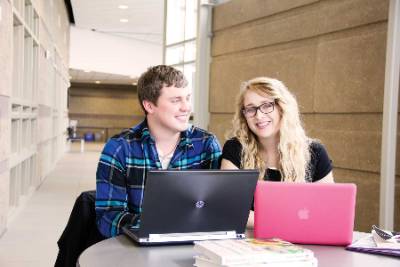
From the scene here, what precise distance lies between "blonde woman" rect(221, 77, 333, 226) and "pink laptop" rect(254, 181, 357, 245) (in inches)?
24.0

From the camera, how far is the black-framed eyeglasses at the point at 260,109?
7.76 ft

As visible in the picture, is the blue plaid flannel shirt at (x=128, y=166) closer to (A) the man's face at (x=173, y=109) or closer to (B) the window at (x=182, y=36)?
(A) the man's face at (x=173, y=109)

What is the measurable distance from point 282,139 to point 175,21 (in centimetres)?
470

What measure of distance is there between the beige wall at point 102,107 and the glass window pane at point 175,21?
67.9 ft

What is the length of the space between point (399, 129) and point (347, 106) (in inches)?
19.2

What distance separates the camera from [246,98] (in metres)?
2.40

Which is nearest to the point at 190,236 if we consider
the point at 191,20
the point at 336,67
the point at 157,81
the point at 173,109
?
the point at 173,109

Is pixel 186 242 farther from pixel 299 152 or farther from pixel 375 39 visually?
pixel 375 39

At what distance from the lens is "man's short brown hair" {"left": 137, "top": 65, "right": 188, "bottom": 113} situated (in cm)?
214

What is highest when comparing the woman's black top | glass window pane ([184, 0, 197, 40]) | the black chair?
glass window pane ([184, 0, 197, 40])

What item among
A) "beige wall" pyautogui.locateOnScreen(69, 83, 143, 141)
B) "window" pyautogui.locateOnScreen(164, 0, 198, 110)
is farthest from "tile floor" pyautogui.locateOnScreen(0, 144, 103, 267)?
"beige wall" pyautogui.locateOnScreen(69, 83, 143, 141)

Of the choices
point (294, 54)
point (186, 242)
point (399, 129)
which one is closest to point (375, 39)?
point (399, 129)

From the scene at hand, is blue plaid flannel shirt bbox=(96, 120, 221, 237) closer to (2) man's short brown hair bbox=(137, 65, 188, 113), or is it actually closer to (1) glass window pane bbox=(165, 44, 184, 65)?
(2) man's short brown hair bbox=(137, 65, 188, 113)

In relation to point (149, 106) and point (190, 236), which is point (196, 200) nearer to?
point (190, 236)
